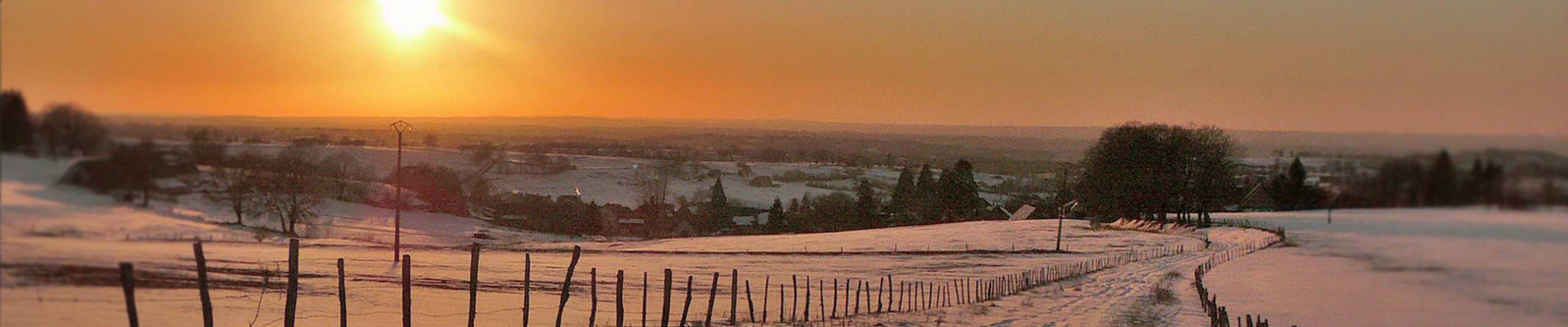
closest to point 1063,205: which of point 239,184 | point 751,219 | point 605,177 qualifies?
point 751,219

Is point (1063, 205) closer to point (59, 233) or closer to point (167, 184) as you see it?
point (167, 184)

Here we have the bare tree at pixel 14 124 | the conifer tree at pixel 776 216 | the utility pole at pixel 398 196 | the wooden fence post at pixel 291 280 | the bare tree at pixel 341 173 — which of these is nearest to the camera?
the bare tree at pixel 14 124

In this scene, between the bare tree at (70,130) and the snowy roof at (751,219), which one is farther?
the snowy roof at (751,219)

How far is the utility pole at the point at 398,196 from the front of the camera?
930cm

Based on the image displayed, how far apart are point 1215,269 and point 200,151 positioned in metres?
9.95

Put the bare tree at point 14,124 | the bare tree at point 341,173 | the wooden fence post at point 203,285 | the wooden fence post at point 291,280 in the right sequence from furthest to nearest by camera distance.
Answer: the bare tree at point 341,173
the wooden fence post at point 291,280
the wooden fence post at point 203,285
the bare tree at point 14,124

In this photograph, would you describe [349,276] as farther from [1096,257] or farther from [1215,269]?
[1096,257]

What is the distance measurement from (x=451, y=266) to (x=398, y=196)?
153 centimetres

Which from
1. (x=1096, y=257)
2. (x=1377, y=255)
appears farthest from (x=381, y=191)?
(x=1096, y=257)

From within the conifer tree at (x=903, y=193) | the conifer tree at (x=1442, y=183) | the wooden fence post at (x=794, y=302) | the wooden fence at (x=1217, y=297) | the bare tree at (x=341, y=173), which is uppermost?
the conifer tree at (x=1442, y=183)

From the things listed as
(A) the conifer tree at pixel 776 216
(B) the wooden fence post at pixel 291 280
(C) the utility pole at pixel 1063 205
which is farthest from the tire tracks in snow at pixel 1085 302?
(B) the wooden fence post at pixel 291 280

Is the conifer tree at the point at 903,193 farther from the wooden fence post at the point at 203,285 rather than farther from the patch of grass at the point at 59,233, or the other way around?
the patch of grass at the point at 59,233

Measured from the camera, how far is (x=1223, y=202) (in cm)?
947

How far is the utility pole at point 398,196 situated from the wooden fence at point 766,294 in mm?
692
